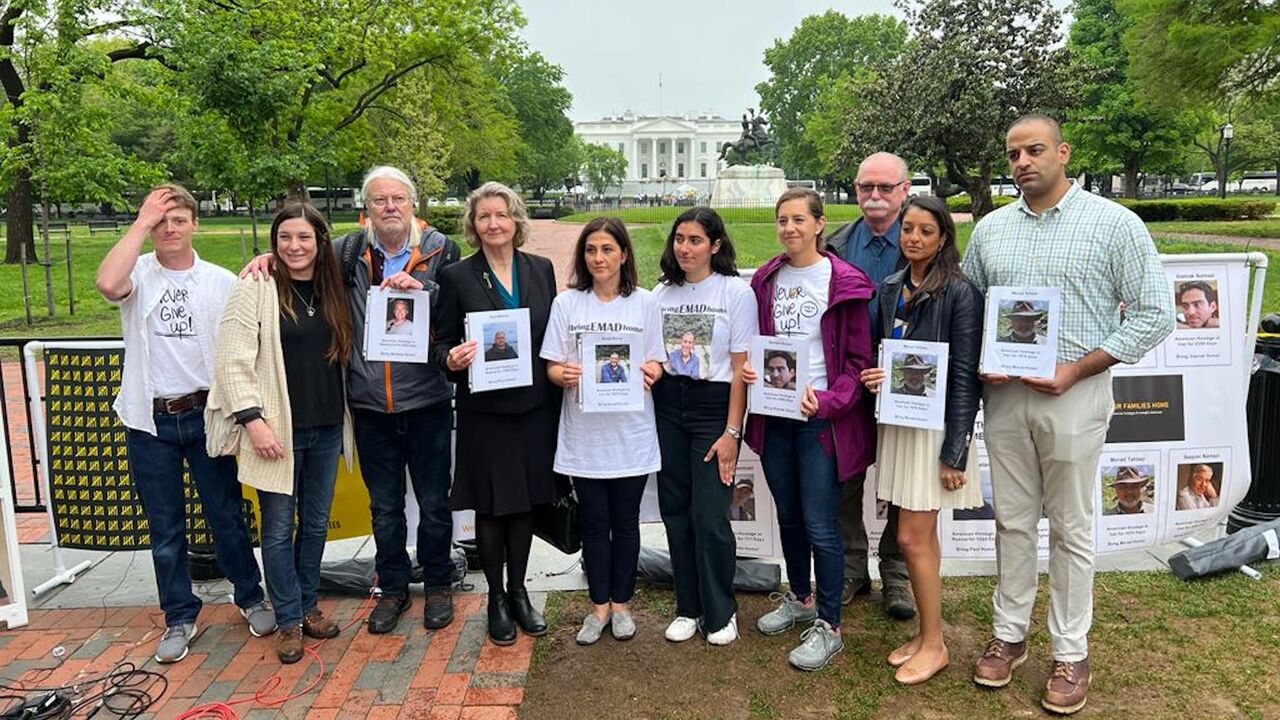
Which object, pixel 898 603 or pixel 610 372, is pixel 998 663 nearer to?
pixel 898 603

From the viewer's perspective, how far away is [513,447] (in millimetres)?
3742

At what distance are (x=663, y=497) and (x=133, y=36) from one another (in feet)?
65.7

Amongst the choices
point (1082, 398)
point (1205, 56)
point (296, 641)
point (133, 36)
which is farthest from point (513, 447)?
point (1205, 56)

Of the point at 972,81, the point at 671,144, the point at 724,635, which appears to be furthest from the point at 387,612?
the point at 671,144

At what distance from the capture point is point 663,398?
372cm

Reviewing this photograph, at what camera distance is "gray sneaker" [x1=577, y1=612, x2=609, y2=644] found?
3.91 metres

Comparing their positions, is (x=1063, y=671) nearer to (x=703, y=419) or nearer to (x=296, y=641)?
(x=703, y=419)

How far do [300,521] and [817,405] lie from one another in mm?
2507

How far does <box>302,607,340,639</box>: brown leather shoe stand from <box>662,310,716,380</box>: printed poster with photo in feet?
7.15

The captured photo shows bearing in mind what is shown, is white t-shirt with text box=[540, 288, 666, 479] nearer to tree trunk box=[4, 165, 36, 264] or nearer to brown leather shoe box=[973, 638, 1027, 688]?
brown leather shoe box=[973, 638, 1027, 688]

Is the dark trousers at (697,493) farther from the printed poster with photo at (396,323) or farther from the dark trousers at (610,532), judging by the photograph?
the printed poster with photo at (396,323)

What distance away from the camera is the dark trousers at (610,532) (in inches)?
149

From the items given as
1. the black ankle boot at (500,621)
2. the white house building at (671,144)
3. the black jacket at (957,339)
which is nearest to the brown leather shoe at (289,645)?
the black ankle boot at (500,621)

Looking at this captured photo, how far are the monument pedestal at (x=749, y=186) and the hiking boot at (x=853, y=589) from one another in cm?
3396
